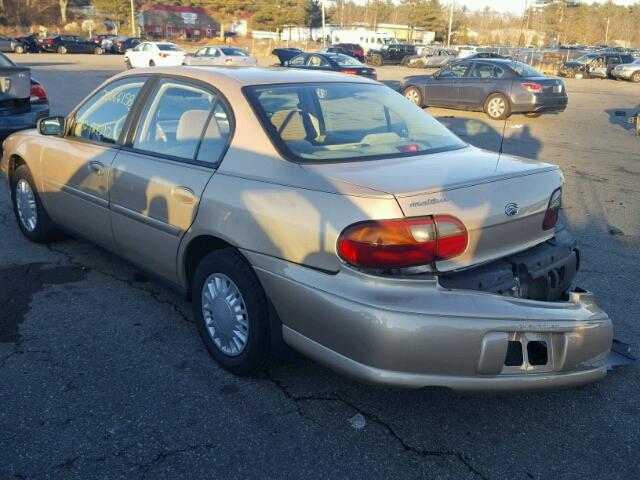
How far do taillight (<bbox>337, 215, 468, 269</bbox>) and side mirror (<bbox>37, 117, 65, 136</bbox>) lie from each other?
314 centimetres

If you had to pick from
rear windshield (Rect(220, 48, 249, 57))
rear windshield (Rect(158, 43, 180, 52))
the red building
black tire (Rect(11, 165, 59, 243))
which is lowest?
black tire (Rect(11, 165, 59, 243))

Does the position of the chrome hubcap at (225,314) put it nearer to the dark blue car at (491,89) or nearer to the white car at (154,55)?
the dark blue car at (491,89)

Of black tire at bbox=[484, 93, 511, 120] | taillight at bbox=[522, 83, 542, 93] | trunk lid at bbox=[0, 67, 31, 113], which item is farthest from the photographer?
black tire at bbox=[484, 93, 511, 120]

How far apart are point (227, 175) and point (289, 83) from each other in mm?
856

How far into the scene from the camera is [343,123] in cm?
363

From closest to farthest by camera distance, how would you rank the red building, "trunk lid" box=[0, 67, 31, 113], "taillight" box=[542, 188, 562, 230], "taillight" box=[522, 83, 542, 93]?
"taillight" box=[542, 188, 562, 230] < "trunk lid" box=[0, 67, 31, 113] < "taillight" box=[522, 83, 542, 93] < the red building

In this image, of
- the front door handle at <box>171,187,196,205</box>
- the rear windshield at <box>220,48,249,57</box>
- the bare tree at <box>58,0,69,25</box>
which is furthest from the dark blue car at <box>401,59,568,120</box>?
the bare tree at <box>58,0,69,25</box>

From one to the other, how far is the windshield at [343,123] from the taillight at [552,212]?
0.68 m

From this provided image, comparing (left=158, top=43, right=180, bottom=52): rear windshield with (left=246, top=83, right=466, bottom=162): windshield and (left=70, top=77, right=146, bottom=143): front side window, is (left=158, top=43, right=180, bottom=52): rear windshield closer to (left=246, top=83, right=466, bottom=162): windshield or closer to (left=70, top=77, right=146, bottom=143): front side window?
(left=70, top=77, right=146, bottom=143): front side window

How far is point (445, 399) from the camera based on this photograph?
3152mm

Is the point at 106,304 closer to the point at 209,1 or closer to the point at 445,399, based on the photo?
the point at 445,399

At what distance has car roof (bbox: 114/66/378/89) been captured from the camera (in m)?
3.55

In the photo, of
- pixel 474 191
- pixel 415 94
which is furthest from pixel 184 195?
pixel 415 94

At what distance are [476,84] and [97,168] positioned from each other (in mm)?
14390
